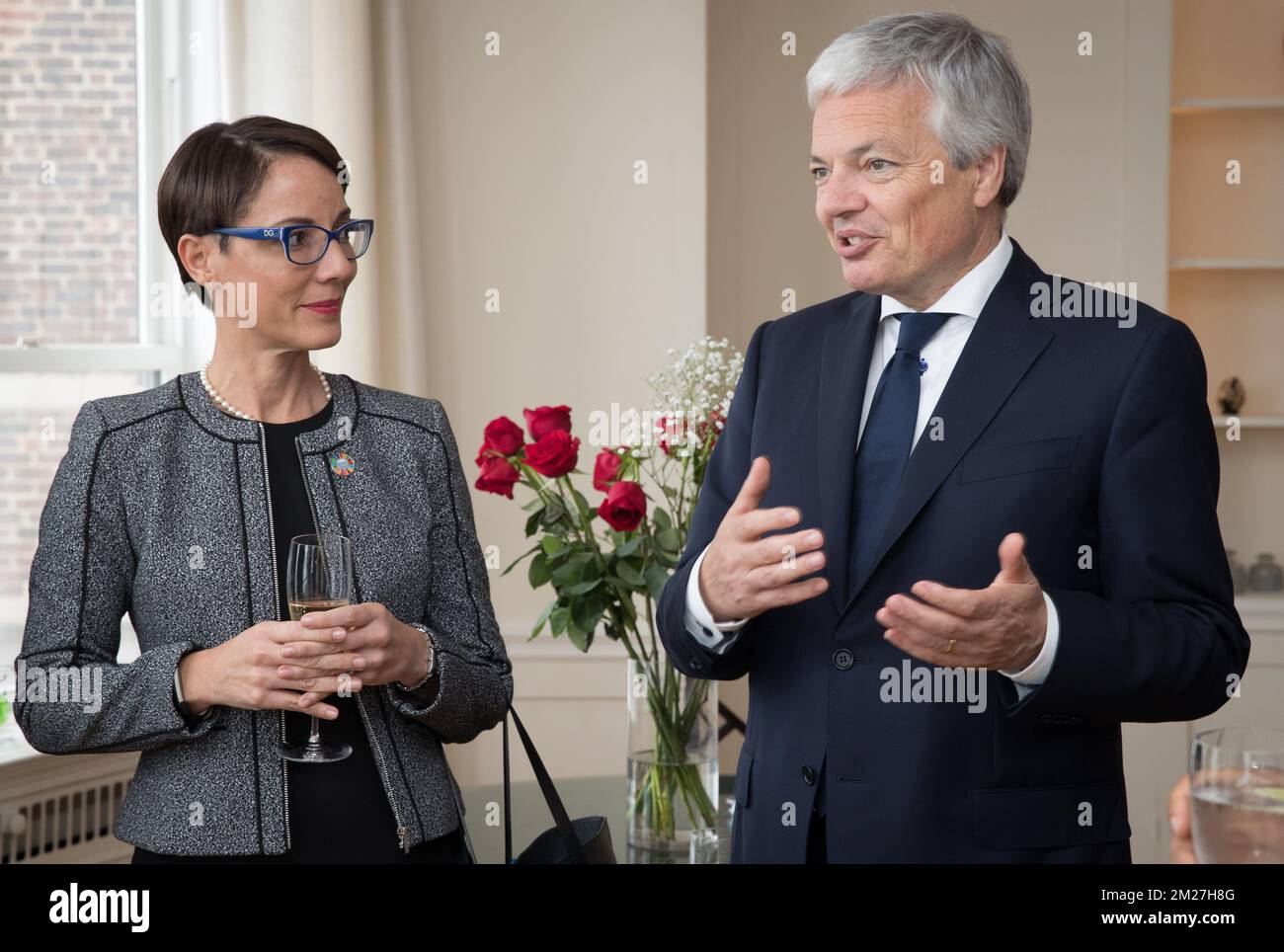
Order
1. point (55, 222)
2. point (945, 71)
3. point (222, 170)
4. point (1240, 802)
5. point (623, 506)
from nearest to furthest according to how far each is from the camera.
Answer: point (1240, 802)
point (945, 71)
point (222, 170)
point (623, 506)
point (55, 222)

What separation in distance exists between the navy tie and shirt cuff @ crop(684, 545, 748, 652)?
0.15m

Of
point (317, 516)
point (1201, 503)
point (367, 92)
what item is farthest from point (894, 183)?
point (367, 92)

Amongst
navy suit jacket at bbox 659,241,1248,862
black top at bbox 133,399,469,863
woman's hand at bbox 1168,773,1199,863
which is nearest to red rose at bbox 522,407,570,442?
black top at bbox 133,399,469,863

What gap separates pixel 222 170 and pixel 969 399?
94cm

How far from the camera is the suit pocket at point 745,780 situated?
150 cm

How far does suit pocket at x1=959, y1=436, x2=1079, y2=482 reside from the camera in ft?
4.44

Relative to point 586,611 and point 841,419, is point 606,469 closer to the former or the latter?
point 586,611

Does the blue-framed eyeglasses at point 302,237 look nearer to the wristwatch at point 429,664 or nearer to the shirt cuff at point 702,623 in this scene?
the wristwatch at point 429,664

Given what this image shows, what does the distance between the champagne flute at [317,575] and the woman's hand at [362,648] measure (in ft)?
0.08

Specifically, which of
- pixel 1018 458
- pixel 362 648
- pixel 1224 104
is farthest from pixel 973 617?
pixel 1224 104

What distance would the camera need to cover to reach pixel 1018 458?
1365mm

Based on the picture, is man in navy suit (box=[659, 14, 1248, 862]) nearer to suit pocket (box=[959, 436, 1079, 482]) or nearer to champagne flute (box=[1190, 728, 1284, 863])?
suit pocket (box=[959, 436, 1079, 482])

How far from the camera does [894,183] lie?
1461 mm

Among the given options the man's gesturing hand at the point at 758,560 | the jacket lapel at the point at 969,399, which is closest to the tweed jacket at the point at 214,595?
the man's gesturing hand at the point at 758,560
